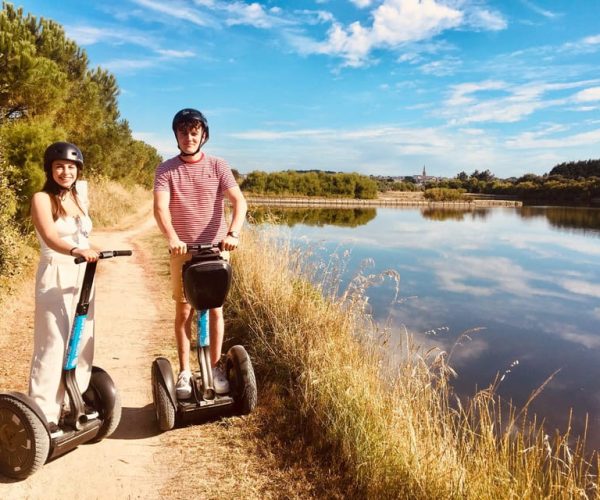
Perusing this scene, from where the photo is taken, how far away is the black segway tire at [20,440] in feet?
8.16

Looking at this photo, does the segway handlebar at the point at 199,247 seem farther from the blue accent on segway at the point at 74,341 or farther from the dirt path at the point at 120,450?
the dirt path at the point at 120,450

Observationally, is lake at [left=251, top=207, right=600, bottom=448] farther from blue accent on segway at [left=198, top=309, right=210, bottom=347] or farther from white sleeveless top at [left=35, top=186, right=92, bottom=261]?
white sleeveless top at [left=35, top=186, right=92, bottom=261]

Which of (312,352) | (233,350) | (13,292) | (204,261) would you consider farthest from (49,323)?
(13,292)

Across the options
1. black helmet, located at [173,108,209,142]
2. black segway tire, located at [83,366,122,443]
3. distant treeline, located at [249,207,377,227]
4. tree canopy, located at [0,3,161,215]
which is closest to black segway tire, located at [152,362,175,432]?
black segway tire, located at [83,366,122,443]

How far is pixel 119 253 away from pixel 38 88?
33.3ft

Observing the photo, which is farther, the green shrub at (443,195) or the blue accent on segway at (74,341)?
the green shrub at (443,195)

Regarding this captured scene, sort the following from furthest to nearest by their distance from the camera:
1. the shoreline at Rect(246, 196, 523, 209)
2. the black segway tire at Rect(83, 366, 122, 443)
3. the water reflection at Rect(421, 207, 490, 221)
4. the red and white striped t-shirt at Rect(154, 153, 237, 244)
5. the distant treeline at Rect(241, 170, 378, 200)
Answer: the distant treeline at Rect(241, 170, 378, 200) → the shoreline at Rect(246, 196, 523, 209) → the water reflection at Rect(421, 207, 490, 221) → the red and white striped t-shirt at Rect(154, 153, 237, 244) → the black segway tire at Rect(83, 366, 122, 443)

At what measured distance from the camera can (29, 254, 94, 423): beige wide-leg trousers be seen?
8.62 ft

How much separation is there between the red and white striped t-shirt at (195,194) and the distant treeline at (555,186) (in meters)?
83.0

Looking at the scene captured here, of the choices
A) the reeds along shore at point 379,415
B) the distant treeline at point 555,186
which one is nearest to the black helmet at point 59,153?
the reeds along shore at point 379,415

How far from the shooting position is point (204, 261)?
2.86 meters

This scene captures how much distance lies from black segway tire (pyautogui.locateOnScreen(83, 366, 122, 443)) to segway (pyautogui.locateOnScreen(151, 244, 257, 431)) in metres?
0.28

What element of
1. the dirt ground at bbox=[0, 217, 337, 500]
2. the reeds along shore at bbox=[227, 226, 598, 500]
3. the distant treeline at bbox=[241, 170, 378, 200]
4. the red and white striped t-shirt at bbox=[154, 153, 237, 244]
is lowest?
the dirt ground at bbox=[0, 217, 337, 500]

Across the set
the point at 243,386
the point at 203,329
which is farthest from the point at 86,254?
the point at 243,386
